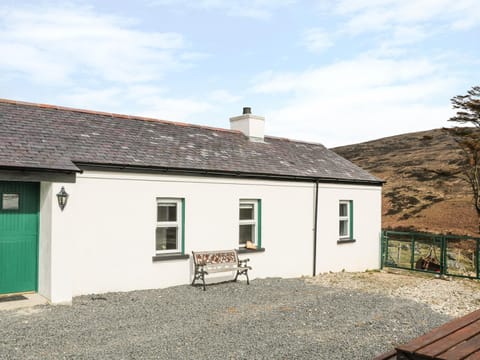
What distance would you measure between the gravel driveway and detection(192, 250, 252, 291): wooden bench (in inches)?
21.9

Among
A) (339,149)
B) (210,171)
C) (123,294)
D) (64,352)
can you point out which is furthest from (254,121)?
(339,149)

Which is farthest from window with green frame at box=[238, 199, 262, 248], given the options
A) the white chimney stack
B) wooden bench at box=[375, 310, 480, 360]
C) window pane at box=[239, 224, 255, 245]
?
wooden bench at box=[375, 310, 480, 360]

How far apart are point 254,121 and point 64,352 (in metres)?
12.0

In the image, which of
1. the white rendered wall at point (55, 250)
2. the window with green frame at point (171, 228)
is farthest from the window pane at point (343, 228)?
the white rendered wall at point (55, 250)

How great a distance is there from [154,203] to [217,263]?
2454 millimetres

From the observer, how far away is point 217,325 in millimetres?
8523

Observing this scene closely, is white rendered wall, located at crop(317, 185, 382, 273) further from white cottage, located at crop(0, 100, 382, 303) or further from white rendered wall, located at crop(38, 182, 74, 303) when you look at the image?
white rendered wall, located at crop(38, 182, 74, 303)

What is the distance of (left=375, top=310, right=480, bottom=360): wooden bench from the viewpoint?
15.1 feet

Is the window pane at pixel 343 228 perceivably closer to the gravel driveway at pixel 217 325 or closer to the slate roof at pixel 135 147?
the slate roof at pixel 135 147

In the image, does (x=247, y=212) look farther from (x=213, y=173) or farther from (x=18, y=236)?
(x=18, y=236)

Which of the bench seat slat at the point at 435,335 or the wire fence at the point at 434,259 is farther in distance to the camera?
the wire fence at the point at 434,259

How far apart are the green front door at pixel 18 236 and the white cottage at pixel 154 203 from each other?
2 centimetres

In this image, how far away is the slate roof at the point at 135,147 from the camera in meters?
10.4

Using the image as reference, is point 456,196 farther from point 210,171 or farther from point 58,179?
point 58,179
